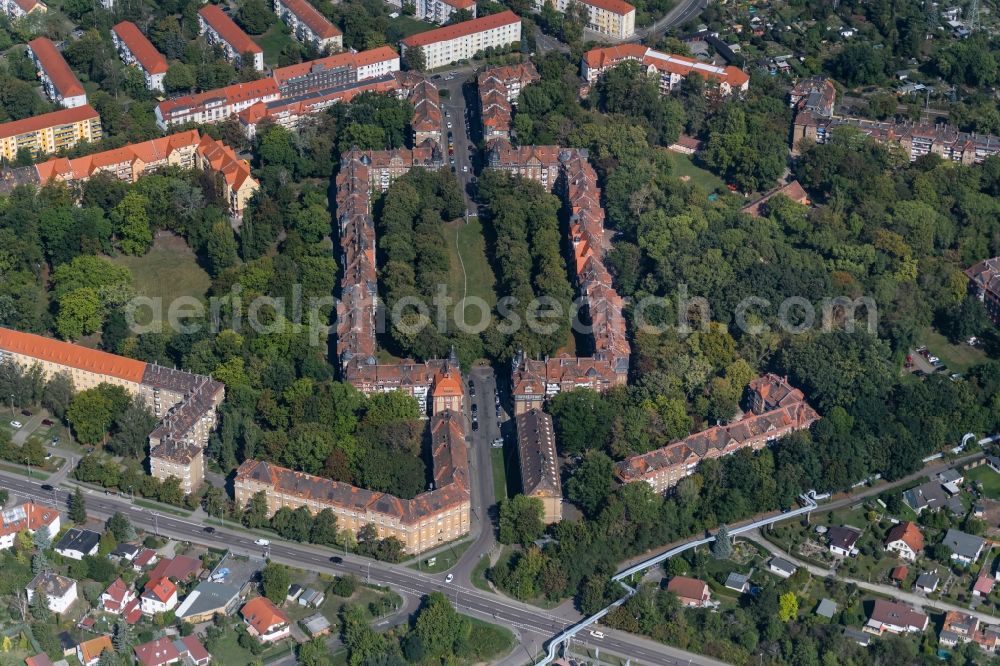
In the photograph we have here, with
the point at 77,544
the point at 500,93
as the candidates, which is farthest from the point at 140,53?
the point at 77,544

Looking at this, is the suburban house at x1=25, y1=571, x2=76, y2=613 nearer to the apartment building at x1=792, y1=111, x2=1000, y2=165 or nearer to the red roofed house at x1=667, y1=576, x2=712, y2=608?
the red roofed house at x1=667, y1=576, x2=712, y2=608

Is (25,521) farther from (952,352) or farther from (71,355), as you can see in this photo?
(952,352)

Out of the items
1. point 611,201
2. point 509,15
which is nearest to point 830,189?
point 611,201

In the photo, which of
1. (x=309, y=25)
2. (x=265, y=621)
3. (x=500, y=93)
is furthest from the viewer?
(x=309, y=25)

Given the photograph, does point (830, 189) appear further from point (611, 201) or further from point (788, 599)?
point (788, 599)

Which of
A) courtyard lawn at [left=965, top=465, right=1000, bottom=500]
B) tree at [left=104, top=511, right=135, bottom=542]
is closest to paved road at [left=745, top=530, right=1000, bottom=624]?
courtyard lawn at [left=965, top=465, right=1000, bottom=500]

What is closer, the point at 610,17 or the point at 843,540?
the point at 843,540
